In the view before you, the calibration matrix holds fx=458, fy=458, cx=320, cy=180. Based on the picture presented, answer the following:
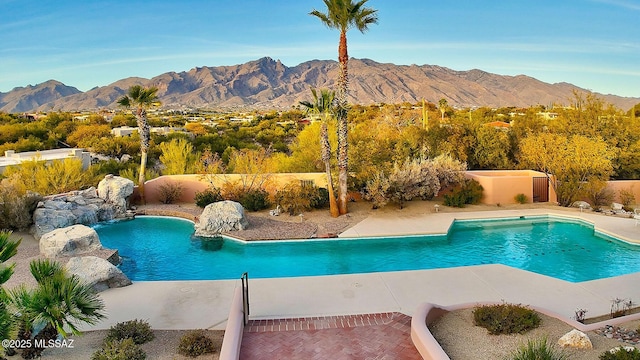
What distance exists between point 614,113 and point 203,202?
20.9m

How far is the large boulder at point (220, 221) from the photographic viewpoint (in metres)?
16.0

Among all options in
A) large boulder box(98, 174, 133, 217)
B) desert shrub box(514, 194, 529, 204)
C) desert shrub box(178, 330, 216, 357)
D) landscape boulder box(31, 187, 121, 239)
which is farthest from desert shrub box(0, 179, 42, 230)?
desert shrub box(514, 194, 529, 204)

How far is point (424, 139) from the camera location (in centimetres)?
2398

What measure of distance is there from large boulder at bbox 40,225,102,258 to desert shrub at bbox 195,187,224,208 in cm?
649

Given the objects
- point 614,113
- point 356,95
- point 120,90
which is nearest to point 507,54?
point 614,113

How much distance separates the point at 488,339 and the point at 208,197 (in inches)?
586

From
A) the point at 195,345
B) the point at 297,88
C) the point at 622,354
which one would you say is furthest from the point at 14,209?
the point at 297,88

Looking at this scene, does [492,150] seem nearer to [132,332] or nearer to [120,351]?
[132,332]

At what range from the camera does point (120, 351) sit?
643cm

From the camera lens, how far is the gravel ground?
639 cm

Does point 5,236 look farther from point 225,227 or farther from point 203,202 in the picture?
point 203,202

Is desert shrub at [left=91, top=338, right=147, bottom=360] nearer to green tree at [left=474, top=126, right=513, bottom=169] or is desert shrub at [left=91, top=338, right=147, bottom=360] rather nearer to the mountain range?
green tree at [left=474, top=126, right=513, bottom=169]

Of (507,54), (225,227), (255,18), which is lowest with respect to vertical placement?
(225,227)

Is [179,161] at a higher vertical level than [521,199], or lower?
higher
